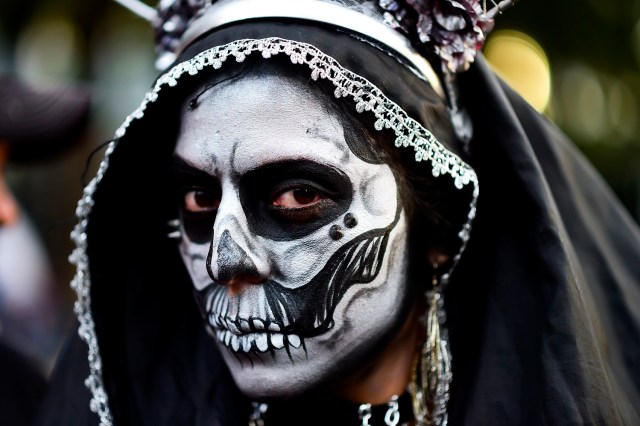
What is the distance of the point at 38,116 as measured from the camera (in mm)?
3656

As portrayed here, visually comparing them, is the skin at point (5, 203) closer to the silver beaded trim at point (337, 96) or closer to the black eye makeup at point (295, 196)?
the silver beaded trim at point (337, 96)

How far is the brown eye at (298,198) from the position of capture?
1.86 metres

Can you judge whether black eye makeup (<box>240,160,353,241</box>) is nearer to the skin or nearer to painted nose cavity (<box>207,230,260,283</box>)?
painted nose cavity (<box>207,230,260,283</box>)

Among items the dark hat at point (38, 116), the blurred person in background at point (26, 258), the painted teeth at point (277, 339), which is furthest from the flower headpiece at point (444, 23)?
the dark hat at point (38, 116)

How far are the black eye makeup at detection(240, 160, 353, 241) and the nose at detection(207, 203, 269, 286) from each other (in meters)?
0.04

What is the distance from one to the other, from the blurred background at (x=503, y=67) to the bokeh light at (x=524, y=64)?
1cm

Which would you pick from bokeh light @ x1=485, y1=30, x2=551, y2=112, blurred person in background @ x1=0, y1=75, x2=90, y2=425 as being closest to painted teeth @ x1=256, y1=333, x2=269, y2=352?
blurred person in background @ x1=0, y1=75, x2=90, y2=425

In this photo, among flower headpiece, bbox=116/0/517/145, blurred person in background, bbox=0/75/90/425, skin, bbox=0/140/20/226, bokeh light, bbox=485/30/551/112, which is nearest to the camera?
flower headpiece, bbox=116/0/517/145

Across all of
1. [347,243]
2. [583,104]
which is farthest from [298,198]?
[583,104]

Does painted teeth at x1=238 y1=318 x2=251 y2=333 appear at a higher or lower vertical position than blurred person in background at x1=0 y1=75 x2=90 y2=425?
lower

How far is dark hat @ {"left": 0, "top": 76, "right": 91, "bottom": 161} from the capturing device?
362cm

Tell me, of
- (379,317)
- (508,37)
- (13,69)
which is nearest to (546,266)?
(379,317)

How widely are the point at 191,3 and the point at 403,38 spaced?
61 centimetres

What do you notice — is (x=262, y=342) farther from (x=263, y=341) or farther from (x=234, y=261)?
(x=234, y=261)
